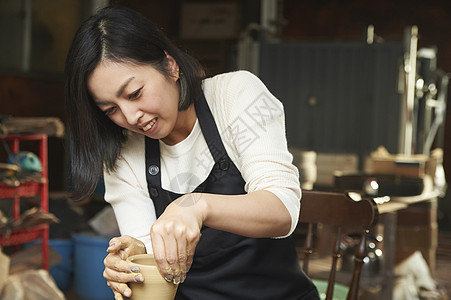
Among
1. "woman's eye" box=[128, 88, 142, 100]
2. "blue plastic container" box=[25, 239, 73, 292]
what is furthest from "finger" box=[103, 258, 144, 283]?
"blue plastic container" box=[25, 239, 73, 292]

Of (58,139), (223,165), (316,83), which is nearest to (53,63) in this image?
(58,139)

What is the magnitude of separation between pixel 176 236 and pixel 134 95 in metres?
0.40

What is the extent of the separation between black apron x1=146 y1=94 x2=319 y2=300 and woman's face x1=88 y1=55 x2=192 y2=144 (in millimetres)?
160

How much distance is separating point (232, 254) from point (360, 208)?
1.30ft

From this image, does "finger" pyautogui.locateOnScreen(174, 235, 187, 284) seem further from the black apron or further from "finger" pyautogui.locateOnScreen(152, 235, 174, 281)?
the black apron

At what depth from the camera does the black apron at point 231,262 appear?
4.25 feet

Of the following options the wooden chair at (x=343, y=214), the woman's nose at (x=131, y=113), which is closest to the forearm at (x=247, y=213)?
the woman's nose at (x=131, y=113)

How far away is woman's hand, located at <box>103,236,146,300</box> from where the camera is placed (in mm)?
920

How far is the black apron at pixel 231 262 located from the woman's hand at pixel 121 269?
0.89 ft

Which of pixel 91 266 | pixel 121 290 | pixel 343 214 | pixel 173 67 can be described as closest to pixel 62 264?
pixel 91 266

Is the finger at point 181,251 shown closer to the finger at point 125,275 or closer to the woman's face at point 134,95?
the finger at point 125,275

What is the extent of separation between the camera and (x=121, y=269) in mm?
944

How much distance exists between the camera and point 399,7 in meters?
7.04

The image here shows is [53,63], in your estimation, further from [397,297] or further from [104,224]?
[397,297]
